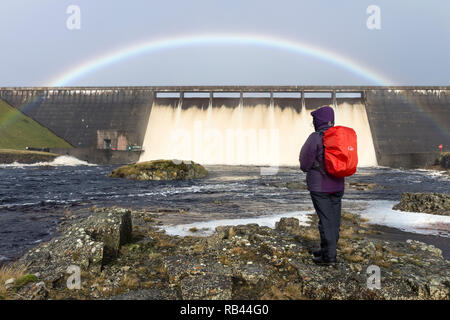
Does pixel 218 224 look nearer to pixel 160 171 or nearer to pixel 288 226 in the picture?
pixel 288 226

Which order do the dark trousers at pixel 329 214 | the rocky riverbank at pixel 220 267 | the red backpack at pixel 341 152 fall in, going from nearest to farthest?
the rocky riverbank at pixel 220 267 → the red backpack at pixel 341 152 → the dark trousers at pixel 329 214

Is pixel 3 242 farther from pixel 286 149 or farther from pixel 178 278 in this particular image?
pixel 286 149

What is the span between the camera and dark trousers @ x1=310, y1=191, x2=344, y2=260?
5.29 meters

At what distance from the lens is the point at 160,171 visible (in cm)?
2873

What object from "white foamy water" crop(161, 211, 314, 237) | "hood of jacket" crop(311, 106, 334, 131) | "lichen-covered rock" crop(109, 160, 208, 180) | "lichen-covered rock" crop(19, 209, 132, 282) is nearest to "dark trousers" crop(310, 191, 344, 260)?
"hood of jacket" crop(311, 106, 334, 131)

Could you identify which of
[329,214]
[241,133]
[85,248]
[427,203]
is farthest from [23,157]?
[329,214]

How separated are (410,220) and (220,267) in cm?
886

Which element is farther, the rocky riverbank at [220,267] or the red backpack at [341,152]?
the red backpack at [341,152]

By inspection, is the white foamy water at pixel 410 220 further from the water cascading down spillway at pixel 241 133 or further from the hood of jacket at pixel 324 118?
the water cascading down spillway at pixel 241 133

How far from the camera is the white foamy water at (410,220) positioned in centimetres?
960

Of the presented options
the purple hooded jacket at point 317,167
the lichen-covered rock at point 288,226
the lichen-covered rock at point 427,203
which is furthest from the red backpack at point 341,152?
the lichen-covered rock at point 427,203

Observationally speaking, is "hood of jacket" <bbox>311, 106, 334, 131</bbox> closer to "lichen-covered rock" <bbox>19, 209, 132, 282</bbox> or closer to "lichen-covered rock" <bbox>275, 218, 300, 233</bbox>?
"lichen-covered rock" <bbox>275, 218, 300, 233</bbox>

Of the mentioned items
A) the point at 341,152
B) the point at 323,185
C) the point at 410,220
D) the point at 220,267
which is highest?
the point at 341,152

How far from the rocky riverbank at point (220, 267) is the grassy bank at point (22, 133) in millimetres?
63020
